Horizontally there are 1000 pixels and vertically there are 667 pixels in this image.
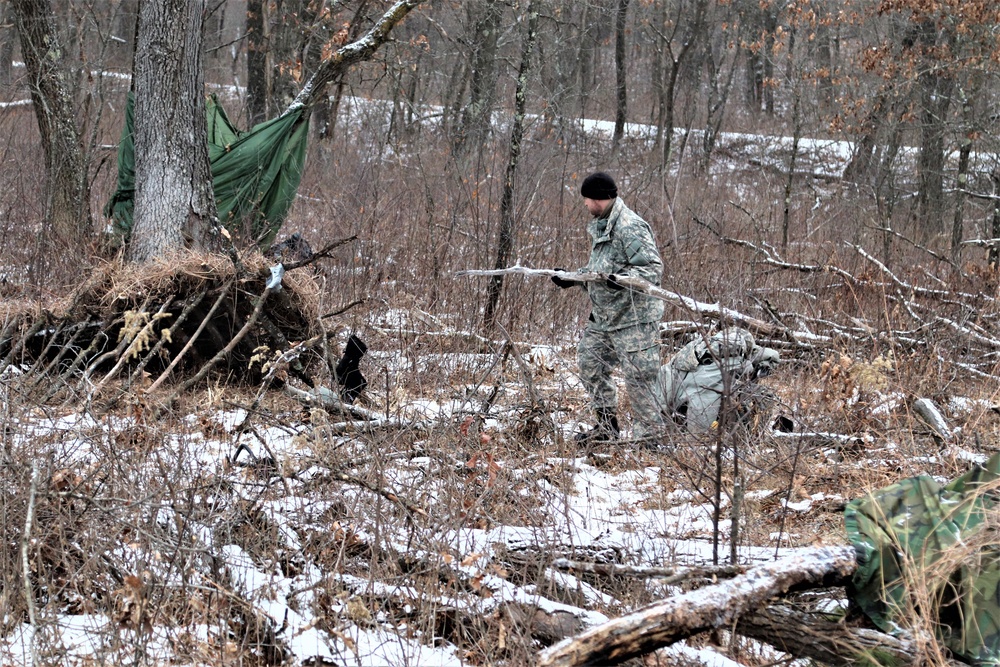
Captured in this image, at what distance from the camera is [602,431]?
5.20m

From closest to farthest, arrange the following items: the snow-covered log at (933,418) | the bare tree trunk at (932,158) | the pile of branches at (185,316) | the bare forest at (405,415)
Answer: the bare forest at (405,415) < the snow-covered log at (933,418) < the pile of branches at (185,316) < the bare tree trunk at (932,158)

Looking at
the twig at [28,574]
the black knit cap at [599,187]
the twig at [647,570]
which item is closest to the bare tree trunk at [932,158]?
the black knit cap at [599,187]

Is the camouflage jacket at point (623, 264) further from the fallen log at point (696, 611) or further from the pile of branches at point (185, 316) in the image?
the fallen log at point (696, 611)

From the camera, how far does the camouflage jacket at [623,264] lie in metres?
5.47

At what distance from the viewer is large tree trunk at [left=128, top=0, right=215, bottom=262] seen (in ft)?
21.5

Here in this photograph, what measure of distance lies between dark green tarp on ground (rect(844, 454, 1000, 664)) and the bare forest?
30mm

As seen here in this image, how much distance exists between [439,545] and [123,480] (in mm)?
1263

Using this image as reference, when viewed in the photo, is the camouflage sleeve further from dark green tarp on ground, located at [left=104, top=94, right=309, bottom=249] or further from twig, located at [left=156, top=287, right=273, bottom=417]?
dark green tarp on ground, located at [left=104, top=94, right=309, bottom=249]

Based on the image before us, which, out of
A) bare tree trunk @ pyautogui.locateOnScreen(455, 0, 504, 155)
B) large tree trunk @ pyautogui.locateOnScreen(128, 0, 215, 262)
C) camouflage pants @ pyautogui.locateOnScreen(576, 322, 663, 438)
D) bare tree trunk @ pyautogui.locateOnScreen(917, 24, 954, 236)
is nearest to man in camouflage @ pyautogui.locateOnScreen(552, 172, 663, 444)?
camouflage pants @ pyautogui.locateOnScreen(576, 322, 663, 438)

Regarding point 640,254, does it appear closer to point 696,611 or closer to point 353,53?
point 696,611

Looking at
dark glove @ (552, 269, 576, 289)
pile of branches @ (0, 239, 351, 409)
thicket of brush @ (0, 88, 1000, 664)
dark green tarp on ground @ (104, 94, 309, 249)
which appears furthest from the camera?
dark green tarp on ground @ (104, 94, 309, 249)

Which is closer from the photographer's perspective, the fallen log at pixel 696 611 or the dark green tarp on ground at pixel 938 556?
the fallen log at pixel 696 611

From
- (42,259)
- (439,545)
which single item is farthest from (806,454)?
(42,259)

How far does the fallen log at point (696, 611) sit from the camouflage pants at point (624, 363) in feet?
7.89
